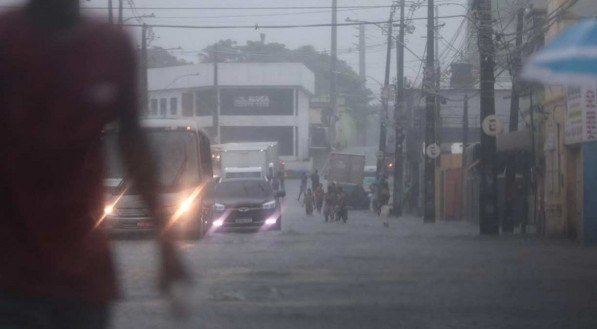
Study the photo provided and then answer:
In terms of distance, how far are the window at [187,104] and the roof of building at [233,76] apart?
61cm

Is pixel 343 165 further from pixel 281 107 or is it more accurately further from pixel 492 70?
pixel 492 70

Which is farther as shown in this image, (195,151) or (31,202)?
(195,151)

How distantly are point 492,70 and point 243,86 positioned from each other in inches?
1526

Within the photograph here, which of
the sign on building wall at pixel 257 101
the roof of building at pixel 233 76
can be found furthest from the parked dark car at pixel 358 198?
the roof of building at pixel 233 76

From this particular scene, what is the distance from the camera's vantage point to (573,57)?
1363cm

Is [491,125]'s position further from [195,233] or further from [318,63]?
[318,63]

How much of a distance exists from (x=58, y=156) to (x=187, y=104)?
5846 cm

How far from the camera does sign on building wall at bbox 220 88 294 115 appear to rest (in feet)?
221

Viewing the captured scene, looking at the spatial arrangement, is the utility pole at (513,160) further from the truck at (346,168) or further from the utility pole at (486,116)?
the truck at (346,168)

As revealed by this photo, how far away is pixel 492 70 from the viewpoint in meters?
29.5

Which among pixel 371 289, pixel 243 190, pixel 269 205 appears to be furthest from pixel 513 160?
pixel 371 289

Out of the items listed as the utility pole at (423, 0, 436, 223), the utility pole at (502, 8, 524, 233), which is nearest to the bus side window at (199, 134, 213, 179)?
the utility pole at (502, 8, 524, 233)

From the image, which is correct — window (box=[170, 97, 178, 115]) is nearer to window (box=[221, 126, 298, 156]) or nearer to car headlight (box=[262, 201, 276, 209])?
window (box=[221, 126, 298, 156])

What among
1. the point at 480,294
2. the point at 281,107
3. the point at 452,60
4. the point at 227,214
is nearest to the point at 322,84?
the point at 281,107
